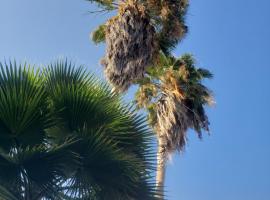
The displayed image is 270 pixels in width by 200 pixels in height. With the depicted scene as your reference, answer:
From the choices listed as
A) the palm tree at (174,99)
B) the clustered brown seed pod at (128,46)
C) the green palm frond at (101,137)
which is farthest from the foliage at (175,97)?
the green palm frond at (101,137)

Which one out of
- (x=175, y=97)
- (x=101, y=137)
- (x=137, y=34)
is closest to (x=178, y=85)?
(x=175, y=97)

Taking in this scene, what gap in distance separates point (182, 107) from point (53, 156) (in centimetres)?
882

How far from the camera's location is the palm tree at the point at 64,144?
6.77 m

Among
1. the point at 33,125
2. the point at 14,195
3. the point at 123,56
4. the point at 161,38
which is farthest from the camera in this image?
the point at 161,38

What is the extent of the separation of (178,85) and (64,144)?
9.21 meters

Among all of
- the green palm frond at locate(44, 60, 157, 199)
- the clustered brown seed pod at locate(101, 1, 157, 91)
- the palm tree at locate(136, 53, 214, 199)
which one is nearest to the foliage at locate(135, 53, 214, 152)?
the palm tree at locate(136, 53, 214, 199)

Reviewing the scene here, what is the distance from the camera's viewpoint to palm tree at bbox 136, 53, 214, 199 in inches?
592

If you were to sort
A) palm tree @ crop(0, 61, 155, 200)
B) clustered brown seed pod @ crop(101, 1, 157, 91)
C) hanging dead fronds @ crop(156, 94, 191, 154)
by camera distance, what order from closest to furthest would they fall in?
palm tree @ crop(0, 61, 155, 200) → clustered brown seed pod @ crop(101, 1, 157, 91) → hanging dead fronds @ crop(156, 94, 191, 154)

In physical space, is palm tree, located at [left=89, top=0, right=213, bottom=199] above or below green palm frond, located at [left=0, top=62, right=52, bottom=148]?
above

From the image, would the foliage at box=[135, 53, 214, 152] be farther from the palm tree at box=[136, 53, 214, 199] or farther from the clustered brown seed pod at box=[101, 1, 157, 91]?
the clustered brown seed pod at box=[101, 1, 157, 91]

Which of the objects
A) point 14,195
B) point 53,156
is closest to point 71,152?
point 53,156

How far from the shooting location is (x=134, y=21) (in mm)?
14625

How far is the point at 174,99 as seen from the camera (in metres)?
15.4

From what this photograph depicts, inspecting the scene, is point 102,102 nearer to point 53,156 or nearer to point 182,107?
point 53,156
